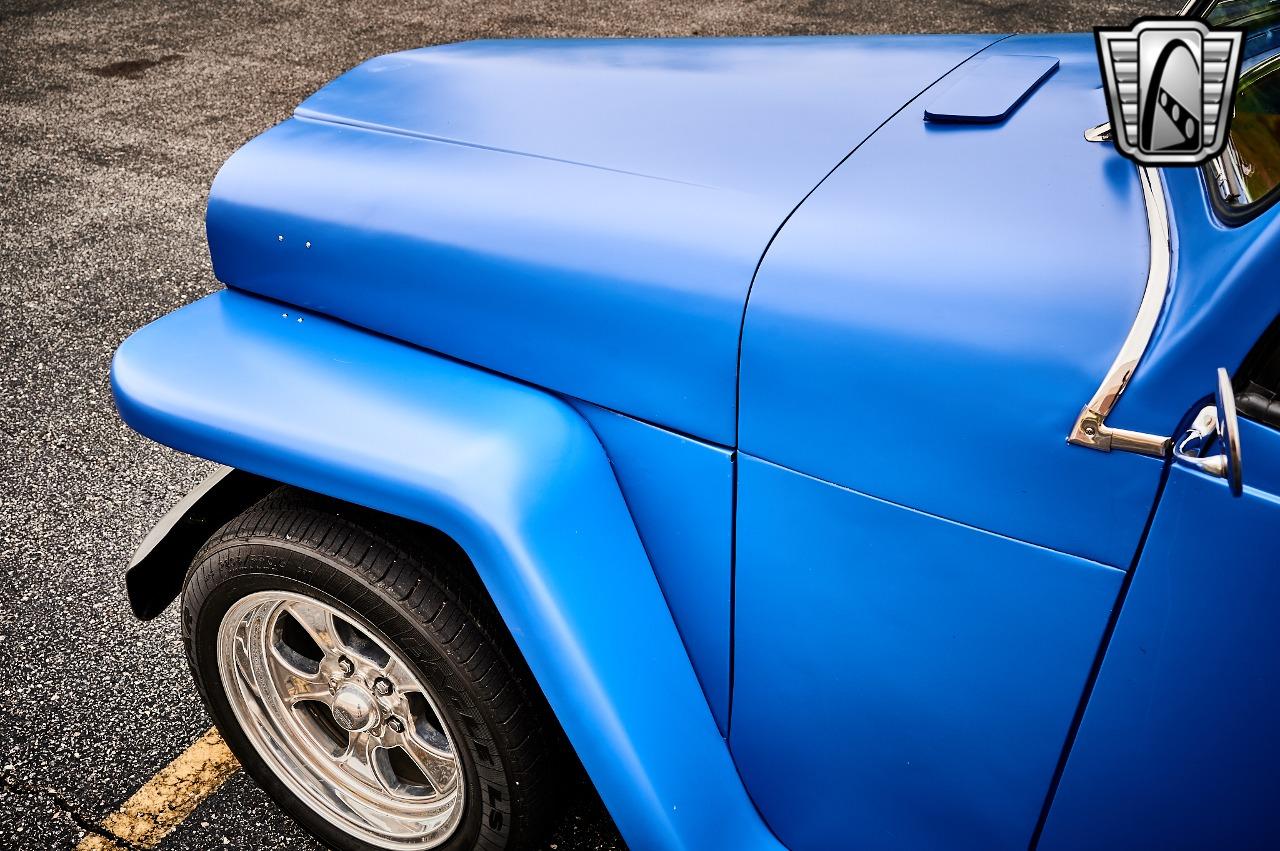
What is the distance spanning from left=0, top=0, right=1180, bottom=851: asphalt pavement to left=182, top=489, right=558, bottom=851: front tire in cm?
22

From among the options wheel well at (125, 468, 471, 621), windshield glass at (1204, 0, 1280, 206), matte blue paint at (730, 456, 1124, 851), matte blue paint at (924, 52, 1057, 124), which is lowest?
wheel well at (125, 468, 471, 621)

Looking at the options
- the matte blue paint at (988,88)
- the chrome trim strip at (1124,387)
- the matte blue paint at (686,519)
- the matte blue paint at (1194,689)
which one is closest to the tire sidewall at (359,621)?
the matte blue paint at (686,519)

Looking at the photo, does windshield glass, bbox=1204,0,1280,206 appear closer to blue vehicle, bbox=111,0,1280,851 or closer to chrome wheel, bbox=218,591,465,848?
blue vehicle, bbox=111,0,1280,851

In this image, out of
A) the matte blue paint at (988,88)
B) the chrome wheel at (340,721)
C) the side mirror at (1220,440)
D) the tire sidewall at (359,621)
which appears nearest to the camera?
the side mirror at (1220,440)

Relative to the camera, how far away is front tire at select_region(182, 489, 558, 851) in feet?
5.32

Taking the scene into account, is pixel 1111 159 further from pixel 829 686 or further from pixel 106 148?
pixel 106 148

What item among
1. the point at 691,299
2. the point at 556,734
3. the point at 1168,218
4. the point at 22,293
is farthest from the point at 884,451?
the point at 22,293

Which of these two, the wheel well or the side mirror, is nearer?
the side mirror

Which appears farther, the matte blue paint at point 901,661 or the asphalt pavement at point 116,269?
the asphalt pavement at point 116,269

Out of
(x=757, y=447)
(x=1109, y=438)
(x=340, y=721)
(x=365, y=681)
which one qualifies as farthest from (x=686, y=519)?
(x=340, y=721)

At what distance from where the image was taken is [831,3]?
22.9 ft

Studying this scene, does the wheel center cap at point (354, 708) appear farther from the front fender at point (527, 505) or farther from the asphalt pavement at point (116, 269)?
the front fender at point (527, 505)

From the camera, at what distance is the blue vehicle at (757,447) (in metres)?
1.15

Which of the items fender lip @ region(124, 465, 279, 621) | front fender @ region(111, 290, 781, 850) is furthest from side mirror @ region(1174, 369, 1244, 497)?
fender lip @ region(124, 465, 279, 621)
